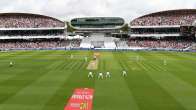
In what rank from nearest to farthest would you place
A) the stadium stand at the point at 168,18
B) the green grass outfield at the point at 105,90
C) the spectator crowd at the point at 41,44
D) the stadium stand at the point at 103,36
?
the green grass outfield at the point at 105,90, the stadium stand at the point at 103,36, the spectator crowd at the point at 41,44, the stadium stand at the point at 168,18

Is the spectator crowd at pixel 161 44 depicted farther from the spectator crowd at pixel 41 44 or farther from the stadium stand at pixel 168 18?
the spectator crowd at pixel 41 44

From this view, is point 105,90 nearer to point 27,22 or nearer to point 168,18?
point 168,18

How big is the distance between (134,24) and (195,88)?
320ft

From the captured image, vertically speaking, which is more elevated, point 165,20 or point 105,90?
point 165,20

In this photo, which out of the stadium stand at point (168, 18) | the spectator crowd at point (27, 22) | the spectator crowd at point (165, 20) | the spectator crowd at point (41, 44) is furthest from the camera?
the spectator crowd at point (27, 22)

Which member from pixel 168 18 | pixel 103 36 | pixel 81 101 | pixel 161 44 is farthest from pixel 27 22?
pixel 81 101

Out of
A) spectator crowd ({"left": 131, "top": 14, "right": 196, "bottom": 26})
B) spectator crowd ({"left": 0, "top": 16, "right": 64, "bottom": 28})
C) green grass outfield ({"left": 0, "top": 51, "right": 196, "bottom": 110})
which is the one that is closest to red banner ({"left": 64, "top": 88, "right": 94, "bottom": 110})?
green grass outfield ({"left": 0, "top": 51, "right": 196, "bottom": 110})

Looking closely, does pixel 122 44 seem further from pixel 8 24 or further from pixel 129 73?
pixel 129 73

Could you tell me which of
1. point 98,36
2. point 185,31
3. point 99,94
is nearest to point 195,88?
point 99,94

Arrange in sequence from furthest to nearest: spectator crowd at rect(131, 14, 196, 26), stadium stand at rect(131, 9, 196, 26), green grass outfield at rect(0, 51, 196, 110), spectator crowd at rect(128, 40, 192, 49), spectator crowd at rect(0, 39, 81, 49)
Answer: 1. stadium stand at rect(131, 9, 196, 26)
2. spectator crowd at rect(131, 14, 196, 26)
3. spectator crowd at rect(0, 39, 81, 49)
4. spectator crowd at rect(128, 40, 192, 49)
5. green grass outfield at rect(0, 51, 196, 110)

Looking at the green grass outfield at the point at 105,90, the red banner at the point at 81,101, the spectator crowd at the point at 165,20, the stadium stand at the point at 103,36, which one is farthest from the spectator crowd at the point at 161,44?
the red banner at the point at 81,101

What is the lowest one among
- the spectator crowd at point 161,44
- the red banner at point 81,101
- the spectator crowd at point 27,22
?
the spectator crowd at point 161,44

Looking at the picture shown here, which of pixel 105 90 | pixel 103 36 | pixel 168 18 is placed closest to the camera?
pixel 105 90

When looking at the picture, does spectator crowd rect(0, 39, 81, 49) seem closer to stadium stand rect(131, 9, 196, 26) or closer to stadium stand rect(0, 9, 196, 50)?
stadium stand rect(0, 9, 196, 50)
